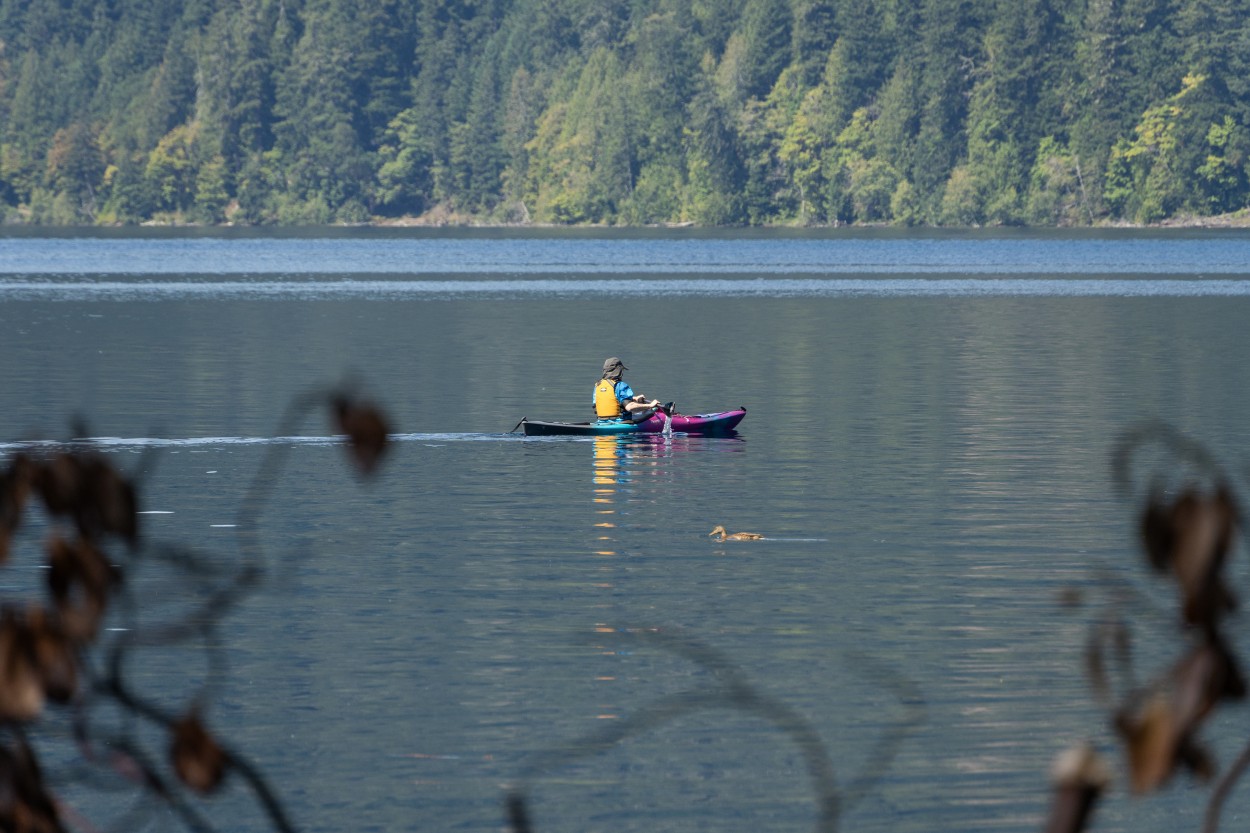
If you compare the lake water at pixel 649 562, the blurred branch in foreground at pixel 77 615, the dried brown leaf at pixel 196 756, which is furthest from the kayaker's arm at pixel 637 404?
the dried brown leaf at pixel 196 756

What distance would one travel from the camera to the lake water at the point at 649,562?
564 inches

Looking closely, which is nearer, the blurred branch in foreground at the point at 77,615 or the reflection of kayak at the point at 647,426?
the blurred branch in foreground at the point at 77,615

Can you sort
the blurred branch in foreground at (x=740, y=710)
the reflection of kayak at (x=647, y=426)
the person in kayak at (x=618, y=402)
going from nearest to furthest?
1. the blurred branch in foreground at (x=740, y=710)
2. the person in kayak at (x=618, y=402)
3. the reflection of kayak at (x=647, y=426)

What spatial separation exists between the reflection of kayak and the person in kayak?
11 cm

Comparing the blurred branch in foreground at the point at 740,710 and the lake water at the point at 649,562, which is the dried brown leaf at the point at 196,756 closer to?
the lake water at the point at 649,562

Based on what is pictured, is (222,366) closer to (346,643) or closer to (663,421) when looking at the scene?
(663,421)

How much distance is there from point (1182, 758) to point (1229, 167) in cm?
17943

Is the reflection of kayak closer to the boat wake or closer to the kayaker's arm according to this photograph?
the kayaker's arm

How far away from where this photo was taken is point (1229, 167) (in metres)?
178

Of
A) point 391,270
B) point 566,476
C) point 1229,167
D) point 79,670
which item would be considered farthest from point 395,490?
point 1229,167

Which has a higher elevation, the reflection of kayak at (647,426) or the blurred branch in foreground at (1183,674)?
the blurred branch in foreground at (1183,674)

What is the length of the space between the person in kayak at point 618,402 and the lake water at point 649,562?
739 millimetres

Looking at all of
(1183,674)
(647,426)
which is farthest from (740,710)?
(647,426)

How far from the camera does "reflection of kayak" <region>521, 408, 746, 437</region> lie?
37.4m
